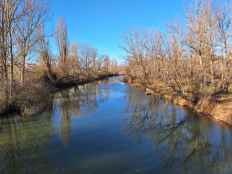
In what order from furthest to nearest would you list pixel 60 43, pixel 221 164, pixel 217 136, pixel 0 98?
pixel 60 43 → pixel 0 98 → pixel 217 136 → pixel 221 164

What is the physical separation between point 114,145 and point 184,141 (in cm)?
284

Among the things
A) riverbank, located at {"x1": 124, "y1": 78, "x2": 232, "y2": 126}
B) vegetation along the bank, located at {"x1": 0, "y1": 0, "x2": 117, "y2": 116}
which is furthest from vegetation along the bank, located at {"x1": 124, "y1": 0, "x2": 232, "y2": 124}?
vegetation along the bank, located at {"x1": 0, "y1": 0, "x2": 117, "y2": 116}

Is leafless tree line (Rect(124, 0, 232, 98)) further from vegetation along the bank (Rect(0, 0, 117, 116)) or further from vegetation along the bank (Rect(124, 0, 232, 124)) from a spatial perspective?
vegetation along the bank (Rect(0, 0, 117, 116))

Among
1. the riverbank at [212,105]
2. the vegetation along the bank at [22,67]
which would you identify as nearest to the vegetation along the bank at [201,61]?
the riverbank at [212,105]

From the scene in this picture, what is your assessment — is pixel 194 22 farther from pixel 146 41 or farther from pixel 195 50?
pixel 146 41

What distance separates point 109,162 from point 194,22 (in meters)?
15.4

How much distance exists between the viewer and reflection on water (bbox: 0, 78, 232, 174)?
6836 mm

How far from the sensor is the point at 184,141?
364 inches

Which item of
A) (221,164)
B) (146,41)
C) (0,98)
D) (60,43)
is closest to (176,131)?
(221,164)

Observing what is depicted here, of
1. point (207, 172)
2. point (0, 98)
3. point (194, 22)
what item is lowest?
point (207, 172)

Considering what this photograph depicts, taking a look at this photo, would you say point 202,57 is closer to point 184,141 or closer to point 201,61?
point 201,61

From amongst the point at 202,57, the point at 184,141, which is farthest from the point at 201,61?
the point at 184,141

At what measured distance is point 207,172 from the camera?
6.43 m

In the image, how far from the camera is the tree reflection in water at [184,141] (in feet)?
22.7
